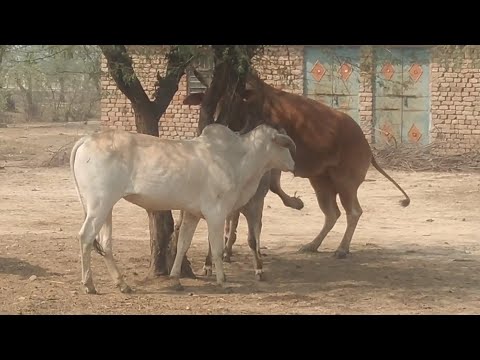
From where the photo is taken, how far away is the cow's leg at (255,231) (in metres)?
8.66

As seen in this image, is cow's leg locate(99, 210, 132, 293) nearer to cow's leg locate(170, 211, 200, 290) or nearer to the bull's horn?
cow's leg locate(170, 211, 200, 290)

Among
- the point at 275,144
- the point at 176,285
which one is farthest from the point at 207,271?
the point at 275,144

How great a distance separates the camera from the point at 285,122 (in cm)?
994

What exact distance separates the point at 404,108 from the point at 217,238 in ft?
36.5

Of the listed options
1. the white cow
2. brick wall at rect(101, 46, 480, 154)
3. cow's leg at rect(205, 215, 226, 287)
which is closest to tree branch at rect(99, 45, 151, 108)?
the white cow

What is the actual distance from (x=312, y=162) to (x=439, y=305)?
267 centimetres

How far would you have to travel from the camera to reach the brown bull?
980cm

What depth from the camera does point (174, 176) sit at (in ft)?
25.5

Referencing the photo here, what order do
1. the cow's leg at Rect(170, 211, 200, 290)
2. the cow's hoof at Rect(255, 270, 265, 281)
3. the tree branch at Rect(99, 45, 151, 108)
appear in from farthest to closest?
the cow's hoof at Rect(255, 270, 265, 281) < the cow's leg at Rect(170, 211, 200, 290) < the tree branch at Rect(99, 45, 151, 108)

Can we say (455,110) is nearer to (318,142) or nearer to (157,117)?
(318,142)

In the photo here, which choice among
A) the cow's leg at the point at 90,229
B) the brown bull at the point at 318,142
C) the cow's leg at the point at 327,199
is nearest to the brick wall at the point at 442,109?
the cow's leg at the point at 327,199

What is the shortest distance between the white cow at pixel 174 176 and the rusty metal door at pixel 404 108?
401 inches

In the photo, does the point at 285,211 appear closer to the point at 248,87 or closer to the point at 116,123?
the point at 248,87

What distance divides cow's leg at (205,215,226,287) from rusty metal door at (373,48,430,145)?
35.0 feet
